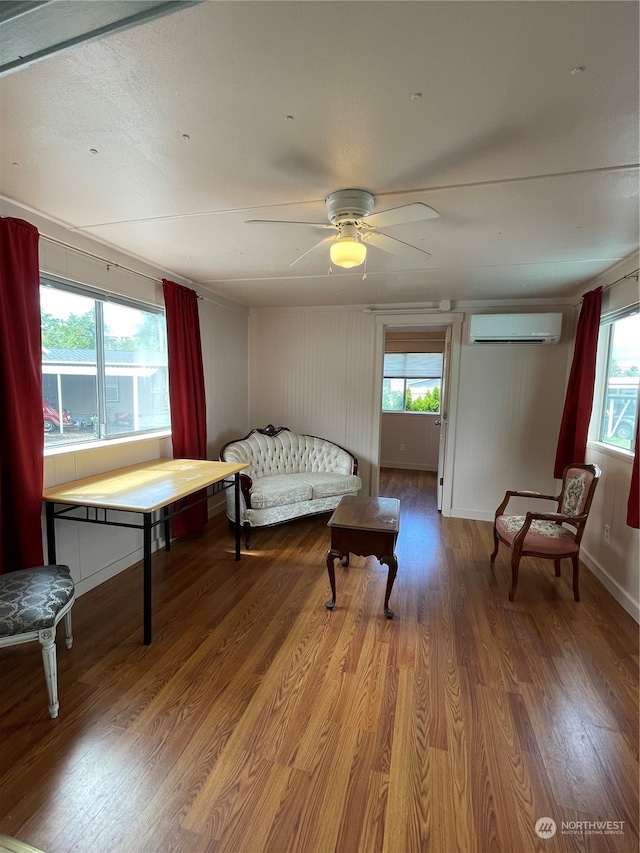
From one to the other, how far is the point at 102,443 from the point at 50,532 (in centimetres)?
76

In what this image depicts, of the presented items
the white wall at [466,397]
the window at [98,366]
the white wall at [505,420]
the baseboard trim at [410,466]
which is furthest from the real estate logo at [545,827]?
the baseboard trim at [410,466]

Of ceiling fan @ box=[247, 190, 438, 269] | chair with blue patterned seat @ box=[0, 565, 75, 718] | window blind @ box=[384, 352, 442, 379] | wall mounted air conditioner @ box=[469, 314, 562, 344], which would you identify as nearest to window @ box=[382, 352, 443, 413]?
window blind @ box=[384, 352, 442, 379]

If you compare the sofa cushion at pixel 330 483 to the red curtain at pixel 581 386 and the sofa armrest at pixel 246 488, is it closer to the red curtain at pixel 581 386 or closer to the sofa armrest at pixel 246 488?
the sofa armrest at pixel 246 488

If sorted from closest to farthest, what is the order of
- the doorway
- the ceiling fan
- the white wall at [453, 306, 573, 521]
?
the ceiling fan
the white wall at [453, 306, 573, 521]
the doorway

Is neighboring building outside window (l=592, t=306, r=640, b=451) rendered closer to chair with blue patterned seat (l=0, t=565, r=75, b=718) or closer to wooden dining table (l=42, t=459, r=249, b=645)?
wooden dining table (l=42, t=459, r=249, b=645)

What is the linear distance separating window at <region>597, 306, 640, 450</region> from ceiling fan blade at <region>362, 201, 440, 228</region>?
2.17 metres

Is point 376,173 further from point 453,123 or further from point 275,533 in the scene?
point 275,533

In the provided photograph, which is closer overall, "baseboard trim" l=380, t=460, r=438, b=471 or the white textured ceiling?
Result: the white textured ceiling

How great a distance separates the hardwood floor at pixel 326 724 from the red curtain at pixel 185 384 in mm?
A: 993

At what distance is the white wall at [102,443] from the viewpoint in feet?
8.03

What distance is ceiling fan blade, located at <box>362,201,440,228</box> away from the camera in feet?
5.50

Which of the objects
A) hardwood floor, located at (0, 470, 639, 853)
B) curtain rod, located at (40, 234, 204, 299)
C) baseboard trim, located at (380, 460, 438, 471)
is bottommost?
hardwood floor, located at (0, 470, 639, 853)

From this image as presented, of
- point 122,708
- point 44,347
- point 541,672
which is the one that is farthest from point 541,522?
point 44,347

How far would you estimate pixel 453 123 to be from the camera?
138 centimetres
